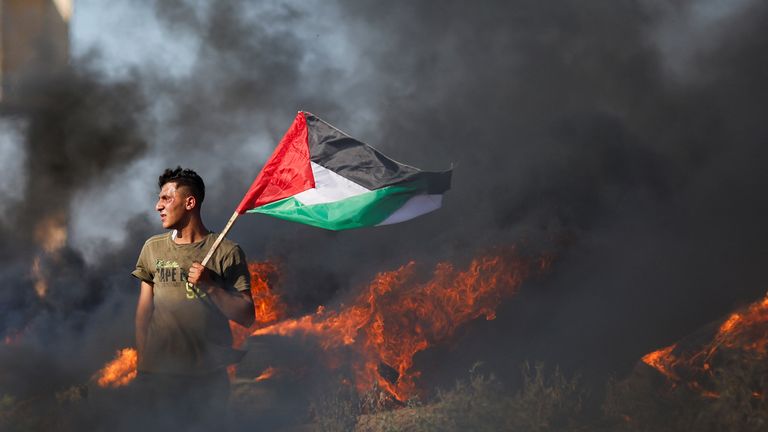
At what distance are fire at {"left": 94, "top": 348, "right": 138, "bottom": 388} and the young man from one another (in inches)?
162

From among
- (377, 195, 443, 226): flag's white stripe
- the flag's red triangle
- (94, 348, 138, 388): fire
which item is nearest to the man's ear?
the flag's red triangle

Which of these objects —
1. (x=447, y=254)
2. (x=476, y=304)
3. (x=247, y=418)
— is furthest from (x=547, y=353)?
(x=247, y=418)

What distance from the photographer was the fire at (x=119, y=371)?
8953 mm

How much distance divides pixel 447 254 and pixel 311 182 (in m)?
4.59

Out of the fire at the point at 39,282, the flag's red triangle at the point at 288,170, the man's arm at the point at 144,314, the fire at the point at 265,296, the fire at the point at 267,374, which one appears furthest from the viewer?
the fire at the point at 39,282

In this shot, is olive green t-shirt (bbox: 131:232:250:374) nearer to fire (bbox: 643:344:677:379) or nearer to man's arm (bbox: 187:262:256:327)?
man's arm (bbox: 187:262:256:327)

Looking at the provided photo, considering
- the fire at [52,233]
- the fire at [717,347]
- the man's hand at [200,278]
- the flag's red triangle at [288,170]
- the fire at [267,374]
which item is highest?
the fire at [52,233]

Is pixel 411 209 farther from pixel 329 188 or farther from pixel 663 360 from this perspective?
pixel 663 360

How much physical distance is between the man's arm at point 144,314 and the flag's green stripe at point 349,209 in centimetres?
93

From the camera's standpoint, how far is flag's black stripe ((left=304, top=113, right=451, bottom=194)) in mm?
5551

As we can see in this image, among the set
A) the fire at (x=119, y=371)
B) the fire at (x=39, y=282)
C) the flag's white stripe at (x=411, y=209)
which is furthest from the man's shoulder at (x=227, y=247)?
the fire at (x=39, y=282)

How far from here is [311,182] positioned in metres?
5.54

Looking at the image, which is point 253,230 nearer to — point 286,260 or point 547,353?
point 286,260

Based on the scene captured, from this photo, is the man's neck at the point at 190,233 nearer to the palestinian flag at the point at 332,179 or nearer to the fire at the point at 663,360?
the palestinian flag at the point at 332,179
